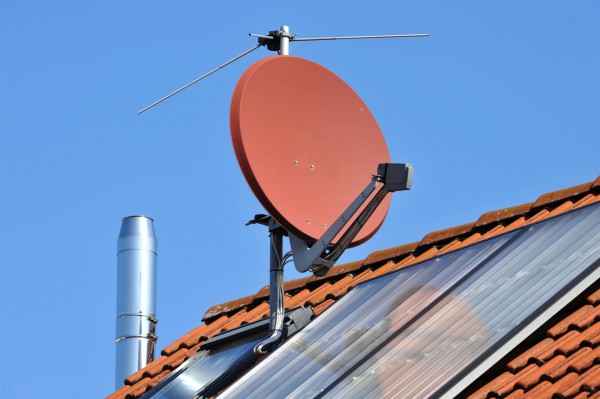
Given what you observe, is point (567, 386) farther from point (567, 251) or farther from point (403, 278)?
point (403, 278)

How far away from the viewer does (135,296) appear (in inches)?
579

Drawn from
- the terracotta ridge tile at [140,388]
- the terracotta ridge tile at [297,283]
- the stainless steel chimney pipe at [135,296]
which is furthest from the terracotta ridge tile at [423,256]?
the stainless steel chimney pipe at [135,296]

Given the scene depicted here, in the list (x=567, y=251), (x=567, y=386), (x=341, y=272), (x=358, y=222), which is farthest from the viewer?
(x=341, y=272)

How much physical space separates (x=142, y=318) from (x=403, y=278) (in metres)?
4.82

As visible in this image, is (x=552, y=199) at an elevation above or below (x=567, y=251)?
above

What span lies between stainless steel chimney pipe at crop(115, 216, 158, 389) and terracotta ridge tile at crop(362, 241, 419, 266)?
3.17 metres

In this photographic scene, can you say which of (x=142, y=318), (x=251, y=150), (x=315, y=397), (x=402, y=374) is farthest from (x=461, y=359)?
(x=142, y=318)

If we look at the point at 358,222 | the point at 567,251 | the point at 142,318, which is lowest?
the point at 567,251

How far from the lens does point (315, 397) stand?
358 inches

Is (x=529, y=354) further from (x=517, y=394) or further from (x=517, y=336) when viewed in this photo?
(x=517, y=394)

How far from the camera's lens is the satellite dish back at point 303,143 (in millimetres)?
10320

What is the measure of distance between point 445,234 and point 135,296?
4163mm

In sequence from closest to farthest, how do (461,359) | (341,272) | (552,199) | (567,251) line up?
(461,359), (567,251), (552,199), (341,272)

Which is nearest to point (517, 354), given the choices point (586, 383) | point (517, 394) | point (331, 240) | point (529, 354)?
point (529, 354)
